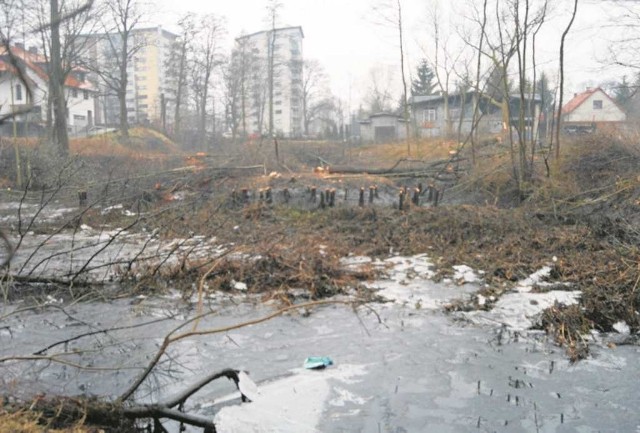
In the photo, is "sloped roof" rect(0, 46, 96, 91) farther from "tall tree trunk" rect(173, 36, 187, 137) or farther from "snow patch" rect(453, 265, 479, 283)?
"tall tree trunk" rect(173, 36, 187, 137)

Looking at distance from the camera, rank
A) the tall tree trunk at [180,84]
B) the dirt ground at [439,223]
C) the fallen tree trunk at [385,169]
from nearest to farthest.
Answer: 1. the dirt ground at [439,223]
2. the fallen tree trunk at [385,169]
3. the tall tree trunk at [180,84]

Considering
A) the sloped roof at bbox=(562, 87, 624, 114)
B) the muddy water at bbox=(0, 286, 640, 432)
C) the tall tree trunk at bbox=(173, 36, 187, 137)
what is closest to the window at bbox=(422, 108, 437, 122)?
the sloped roof at bbox=(562, 87, 624, 114)

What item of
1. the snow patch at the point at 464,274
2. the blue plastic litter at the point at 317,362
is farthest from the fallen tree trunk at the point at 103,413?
the snow patch at the point at 464,274

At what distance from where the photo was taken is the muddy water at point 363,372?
4.39m

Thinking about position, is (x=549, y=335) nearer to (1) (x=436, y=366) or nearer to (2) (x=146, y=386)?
(1) (x=436, y=366)

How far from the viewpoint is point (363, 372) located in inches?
211

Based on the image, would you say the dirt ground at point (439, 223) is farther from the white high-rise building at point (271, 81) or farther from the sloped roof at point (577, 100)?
the sloped roof at point (577, 100)

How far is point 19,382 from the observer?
429 cm

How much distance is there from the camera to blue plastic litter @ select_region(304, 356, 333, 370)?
546cm

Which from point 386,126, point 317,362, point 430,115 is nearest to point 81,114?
point 386,126

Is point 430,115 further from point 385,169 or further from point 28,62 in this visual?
point 28,62

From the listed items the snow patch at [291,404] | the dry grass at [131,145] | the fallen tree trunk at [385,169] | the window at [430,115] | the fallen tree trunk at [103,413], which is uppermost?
the window at [430,115]

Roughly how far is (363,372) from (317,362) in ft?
1.55

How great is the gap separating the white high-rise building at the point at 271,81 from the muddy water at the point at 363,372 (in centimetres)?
3450
